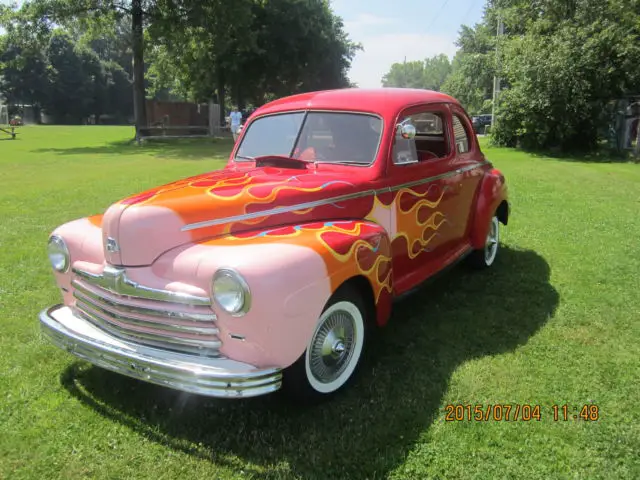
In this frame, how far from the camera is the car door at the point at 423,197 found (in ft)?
12.4

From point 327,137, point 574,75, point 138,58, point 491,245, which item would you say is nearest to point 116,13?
point 138,58

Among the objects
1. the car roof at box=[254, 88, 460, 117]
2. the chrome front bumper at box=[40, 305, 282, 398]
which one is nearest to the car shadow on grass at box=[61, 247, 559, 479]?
the chrome front bumper at box=[40, 305, 282, 398]

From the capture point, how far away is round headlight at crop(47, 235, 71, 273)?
3268mm

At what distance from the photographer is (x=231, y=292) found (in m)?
2.52

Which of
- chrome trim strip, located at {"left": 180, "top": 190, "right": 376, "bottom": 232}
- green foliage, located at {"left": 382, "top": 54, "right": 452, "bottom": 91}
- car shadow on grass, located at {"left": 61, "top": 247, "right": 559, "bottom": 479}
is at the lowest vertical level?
car shadow on grass, located at {"left": 61, "top": 247, "right": 559, "bottom": 479}

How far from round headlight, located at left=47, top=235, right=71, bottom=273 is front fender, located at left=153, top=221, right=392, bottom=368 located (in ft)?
2.89

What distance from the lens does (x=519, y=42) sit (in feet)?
60.0

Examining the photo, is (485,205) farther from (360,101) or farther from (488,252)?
(360,101)

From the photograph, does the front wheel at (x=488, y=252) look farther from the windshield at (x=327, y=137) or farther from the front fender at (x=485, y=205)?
the windshield at (x=327, y=137)

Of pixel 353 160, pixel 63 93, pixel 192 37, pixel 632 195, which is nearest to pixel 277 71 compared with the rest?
pixel 192 37

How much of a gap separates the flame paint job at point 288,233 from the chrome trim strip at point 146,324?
0.10 meters

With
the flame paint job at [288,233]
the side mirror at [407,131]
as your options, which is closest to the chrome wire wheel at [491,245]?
the flame paint job at [288,233]

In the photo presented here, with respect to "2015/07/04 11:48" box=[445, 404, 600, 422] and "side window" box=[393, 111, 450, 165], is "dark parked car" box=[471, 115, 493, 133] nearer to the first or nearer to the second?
"side window" box=[393, 111, 450, 165]

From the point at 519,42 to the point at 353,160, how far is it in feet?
56.9
